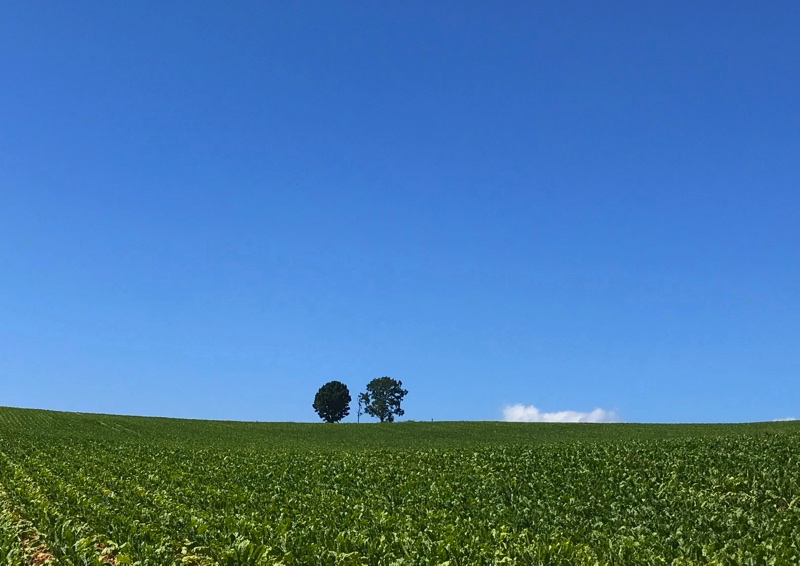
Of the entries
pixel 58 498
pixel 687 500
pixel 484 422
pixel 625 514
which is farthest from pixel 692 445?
pixel 484 422

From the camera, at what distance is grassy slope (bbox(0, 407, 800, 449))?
182 feet

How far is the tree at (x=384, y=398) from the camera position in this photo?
130 metres

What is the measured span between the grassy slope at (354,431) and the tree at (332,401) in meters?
41.5

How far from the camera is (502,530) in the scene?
16.3 meters

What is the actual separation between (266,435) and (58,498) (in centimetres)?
4309

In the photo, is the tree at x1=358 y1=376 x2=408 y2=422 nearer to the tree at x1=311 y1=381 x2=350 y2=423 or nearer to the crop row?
the tree at x1=311 y1=381 x2=350 y2=423

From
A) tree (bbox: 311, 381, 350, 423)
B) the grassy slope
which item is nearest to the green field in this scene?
the grassy slope

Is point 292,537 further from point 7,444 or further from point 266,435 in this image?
point 266,435

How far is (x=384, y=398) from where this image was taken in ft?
428

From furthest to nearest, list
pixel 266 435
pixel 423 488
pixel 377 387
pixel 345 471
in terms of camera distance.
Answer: pixel 377 387 < pixel 266 435 < pixel 345 471 < pixel 423 488

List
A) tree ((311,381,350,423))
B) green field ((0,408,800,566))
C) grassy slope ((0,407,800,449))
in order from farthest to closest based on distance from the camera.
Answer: tree ((311,381,350,423)) → grassy slope ((0,407,800,449)) → green field ((0,408,800,566))

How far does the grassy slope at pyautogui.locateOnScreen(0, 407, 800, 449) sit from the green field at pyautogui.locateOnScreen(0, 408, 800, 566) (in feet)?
71.1

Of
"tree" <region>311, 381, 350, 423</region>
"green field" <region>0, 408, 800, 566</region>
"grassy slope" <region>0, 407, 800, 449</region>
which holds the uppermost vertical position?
"tree" <region>311, 381, 350, 423</region>

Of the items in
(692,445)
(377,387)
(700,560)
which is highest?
(377,387)
